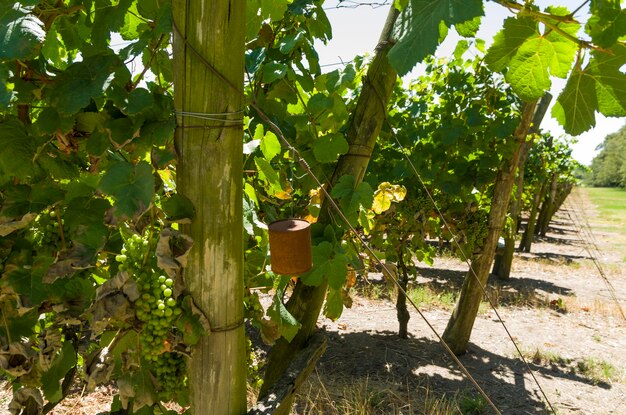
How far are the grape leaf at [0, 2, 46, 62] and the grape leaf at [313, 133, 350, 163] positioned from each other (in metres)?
0.98

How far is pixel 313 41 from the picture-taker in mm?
2148

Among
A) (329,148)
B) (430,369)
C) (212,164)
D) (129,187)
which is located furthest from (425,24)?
(430,369)

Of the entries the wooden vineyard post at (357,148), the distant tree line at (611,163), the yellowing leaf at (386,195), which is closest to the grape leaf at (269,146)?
the wooden vineyard post at (357,148)

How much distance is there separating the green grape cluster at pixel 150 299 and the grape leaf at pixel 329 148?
0.73 m

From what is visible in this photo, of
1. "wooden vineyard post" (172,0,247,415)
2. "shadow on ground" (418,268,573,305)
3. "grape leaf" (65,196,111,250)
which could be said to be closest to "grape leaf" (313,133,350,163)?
"wooden vineyard post" (172,0,247,415)

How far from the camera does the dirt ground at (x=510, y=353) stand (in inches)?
181

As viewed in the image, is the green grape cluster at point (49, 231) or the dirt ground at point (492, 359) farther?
the dirt ground at point (492, 359)

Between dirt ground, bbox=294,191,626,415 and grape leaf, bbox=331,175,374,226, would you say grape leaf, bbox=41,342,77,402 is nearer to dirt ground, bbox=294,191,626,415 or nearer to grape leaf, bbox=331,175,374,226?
grape leaf, bbox=331,175,374,226

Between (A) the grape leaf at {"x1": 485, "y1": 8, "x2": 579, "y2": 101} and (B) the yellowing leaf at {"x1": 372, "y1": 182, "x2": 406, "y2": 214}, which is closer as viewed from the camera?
(A) the grape leaf at {"x1": 485, "y1": 8, "x2": 579, "y2": 101}

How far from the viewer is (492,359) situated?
5.51m

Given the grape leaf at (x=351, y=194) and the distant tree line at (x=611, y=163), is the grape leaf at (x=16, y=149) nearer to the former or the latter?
the grape leaf at (x=351, y=194)

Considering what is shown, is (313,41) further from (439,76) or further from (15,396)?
(439,76)

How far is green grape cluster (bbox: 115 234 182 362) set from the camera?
115cm

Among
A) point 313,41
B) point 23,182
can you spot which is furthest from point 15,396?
point 313,41
